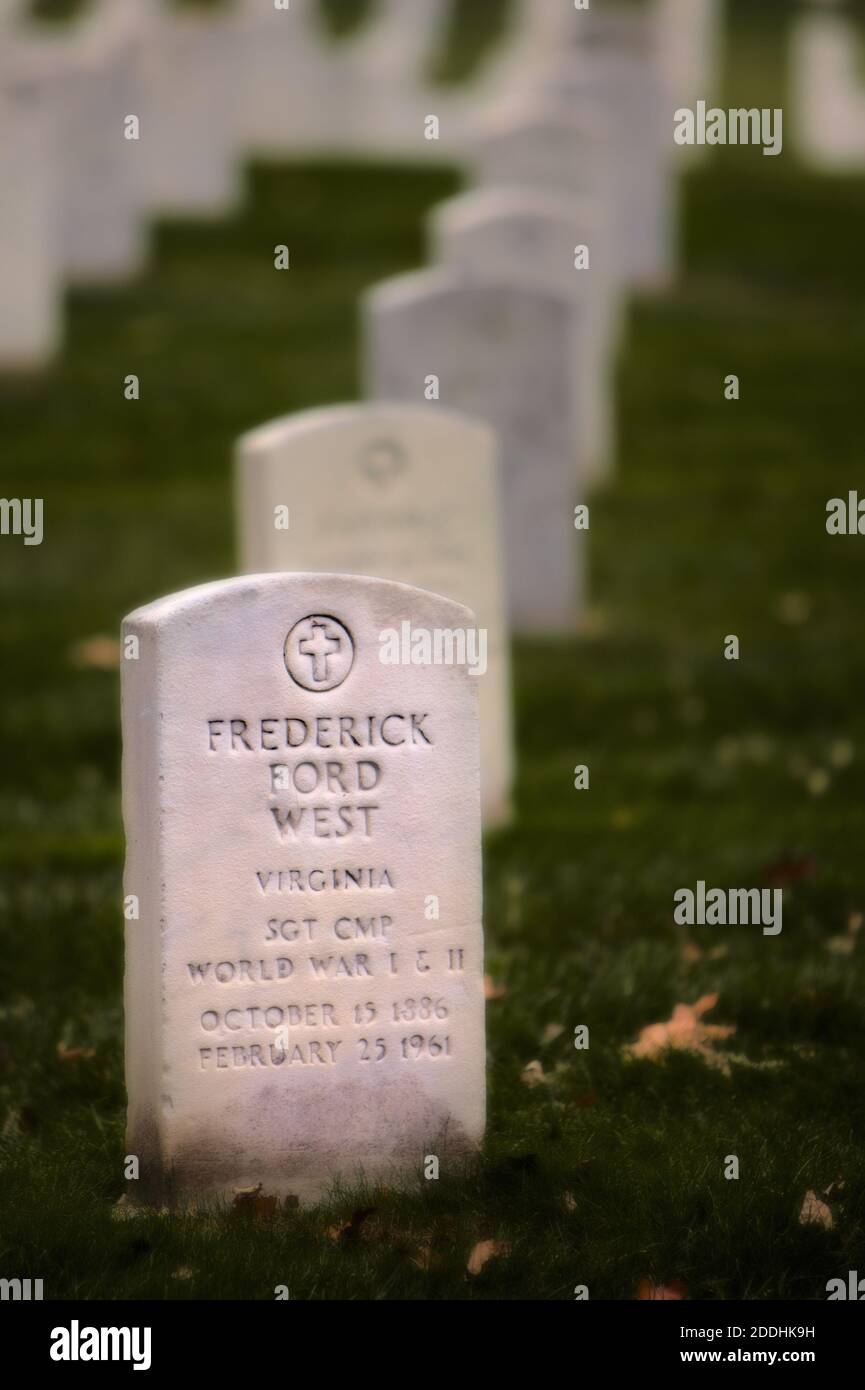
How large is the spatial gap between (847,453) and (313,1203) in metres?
9.84

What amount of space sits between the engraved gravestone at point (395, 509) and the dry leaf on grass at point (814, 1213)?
2.99 meters

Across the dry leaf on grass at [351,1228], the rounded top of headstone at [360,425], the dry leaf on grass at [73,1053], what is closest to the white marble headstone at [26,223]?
the rounded top of headstone at [360,425]

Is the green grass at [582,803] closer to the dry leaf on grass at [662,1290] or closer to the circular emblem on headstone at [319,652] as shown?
the dry leaf on grass at [662,1290]

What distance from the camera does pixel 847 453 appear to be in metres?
13.5

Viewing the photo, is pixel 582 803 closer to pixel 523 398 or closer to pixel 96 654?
pixel 96 654

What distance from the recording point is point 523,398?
9961 mm

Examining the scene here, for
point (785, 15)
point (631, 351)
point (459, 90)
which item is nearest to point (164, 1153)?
point (631, 351)

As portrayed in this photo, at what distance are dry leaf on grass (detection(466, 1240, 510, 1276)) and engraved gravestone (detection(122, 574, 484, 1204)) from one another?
361 mm

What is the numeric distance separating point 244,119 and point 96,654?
543 inches

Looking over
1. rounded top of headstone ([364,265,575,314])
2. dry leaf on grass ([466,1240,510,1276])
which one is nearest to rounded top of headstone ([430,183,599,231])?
rounded top of headstone ([364,265,575,314])

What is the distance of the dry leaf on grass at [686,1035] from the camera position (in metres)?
5.09

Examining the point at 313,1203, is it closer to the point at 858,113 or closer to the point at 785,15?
the point at 858,113

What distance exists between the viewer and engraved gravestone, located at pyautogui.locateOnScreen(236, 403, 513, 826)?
273 inches

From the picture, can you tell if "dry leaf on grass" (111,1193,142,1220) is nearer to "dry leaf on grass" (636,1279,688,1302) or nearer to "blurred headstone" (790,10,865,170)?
"dry leaf on grass" (636,1279,688,1302)
